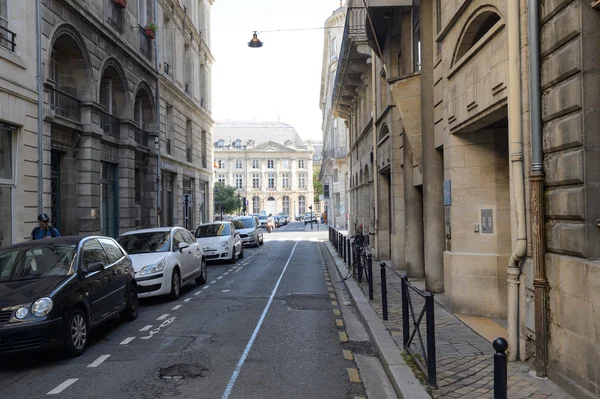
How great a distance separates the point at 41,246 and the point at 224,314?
3.54 meters

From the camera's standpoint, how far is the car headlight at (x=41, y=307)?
650 centimetres

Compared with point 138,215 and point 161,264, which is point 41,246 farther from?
point 138,215

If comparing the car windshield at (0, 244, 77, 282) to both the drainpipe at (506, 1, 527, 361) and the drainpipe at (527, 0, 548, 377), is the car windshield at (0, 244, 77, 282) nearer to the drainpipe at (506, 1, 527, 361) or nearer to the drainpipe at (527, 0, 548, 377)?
the drainpipe at (506, 1, 527, 361)

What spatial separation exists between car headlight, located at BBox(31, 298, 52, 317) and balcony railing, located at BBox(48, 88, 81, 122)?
1084cm

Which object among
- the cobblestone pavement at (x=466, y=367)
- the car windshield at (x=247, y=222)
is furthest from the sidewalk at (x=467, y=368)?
the car windshield at (x=247, y=222)

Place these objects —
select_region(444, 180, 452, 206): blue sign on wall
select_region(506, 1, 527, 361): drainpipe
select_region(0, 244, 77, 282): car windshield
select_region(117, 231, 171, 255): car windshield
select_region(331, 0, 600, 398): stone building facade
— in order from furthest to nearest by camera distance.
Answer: select_region(117, 231, 171, 255): car windshield < select_region(444, 180, 452, 206): blue sign on wall < select_region(0, 244, 77, 282): car windshield < select_region(506, 1, 527, 361): drainpipe < select_region(331, 0, 600, 398): stone building facade

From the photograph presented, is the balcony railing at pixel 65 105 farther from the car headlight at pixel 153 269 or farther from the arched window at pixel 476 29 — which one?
the arched window at pixel 476 29

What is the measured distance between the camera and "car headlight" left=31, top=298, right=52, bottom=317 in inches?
256

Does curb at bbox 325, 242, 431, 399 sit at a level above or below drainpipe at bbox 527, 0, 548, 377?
below

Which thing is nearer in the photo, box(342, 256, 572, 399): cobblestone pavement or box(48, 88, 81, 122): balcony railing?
box(342, 256, 572, 399): cobblestone pavement

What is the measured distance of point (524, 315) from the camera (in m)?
6.06

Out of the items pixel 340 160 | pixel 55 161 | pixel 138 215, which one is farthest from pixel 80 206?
pixel 340 160

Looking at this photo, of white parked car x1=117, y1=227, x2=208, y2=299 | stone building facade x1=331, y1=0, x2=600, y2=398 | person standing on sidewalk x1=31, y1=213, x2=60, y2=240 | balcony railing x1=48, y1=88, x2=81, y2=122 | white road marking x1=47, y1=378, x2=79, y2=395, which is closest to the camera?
stone building facade x1=331, y1=0, x2=600, y2=398

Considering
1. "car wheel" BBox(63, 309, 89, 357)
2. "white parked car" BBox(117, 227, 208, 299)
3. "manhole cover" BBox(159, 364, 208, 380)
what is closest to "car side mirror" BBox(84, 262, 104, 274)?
"car wheel" BBox(63, 309, 89, 357)
